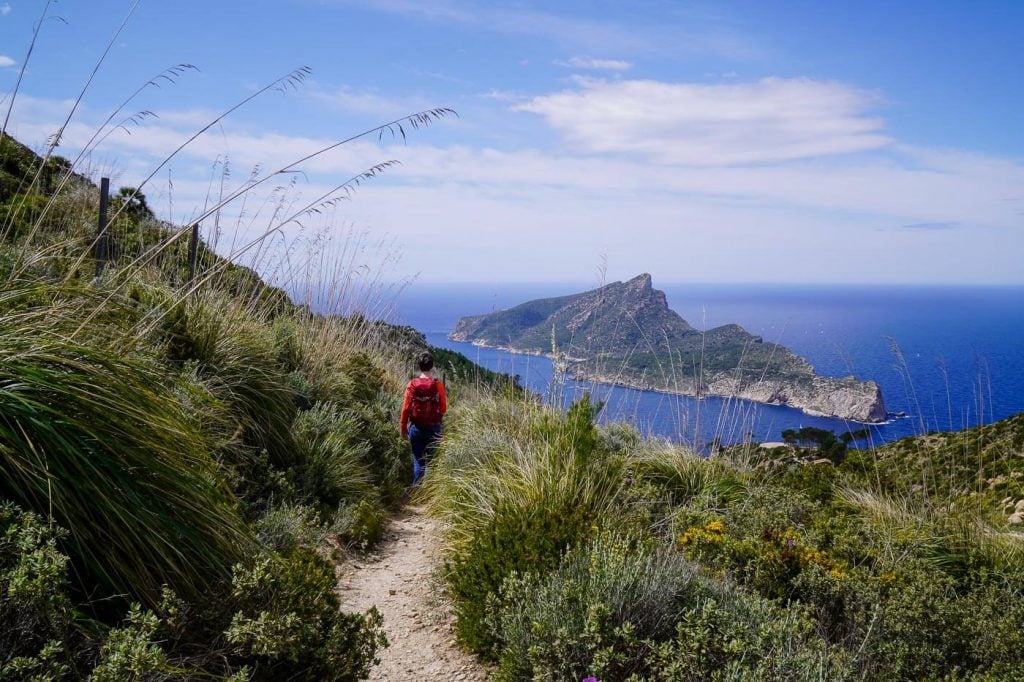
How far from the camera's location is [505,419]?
23.9 feet

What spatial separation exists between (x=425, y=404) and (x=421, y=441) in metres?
0.45

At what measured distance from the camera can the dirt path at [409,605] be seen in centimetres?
367

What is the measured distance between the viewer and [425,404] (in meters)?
7.93

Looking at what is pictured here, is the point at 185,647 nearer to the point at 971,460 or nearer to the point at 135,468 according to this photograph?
the point at 135,468

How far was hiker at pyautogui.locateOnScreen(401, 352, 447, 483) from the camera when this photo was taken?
25.9 ft

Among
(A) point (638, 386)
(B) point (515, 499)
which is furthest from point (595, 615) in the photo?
(A) point (638, 386)

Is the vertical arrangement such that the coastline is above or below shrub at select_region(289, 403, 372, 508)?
above

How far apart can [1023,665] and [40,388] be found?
427cm

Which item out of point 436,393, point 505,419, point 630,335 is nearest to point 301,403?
point 436,393

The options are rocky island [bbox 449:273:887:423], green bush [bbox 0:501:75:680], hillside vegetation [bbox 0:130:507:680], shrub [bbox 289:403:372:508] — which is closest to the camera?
green bush [bbox 0:501:75:680]

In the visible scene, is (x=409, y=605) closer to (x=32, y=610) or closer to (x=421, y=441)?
(x=32, y=610)

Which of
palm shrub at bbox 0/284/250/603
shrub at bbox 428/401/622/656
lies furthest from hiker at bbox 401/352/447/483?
palm shrub at bbox 0/284/250/603

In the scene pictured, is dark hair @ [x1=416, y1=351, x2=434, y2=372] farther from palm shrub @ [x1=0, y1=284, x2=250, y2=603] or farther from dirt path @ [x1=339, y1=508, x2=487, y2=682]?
palm shrub @ [x1=0, y1=284, x2=250, y2=603]

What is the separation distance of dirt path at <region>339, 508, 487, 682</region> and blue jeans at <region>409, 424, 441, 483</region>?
1.53 m
